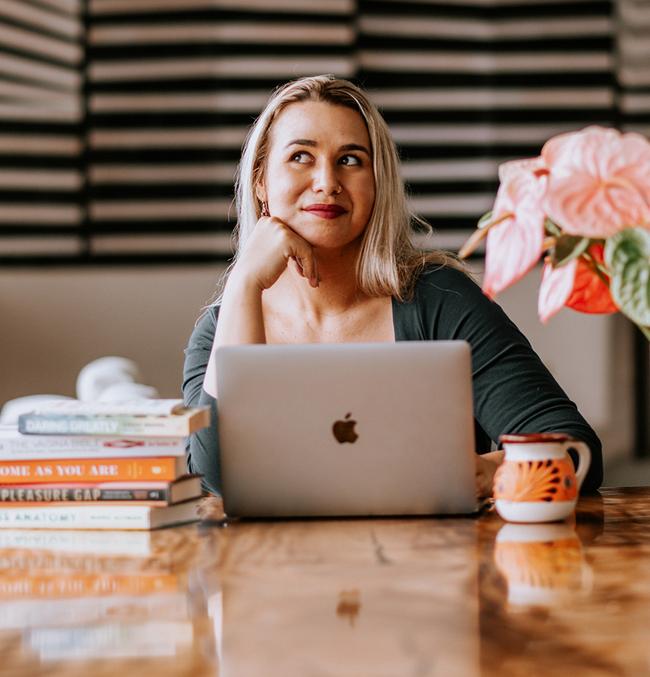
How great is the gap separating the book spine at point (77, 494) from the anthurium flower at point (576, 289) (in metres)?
0.54

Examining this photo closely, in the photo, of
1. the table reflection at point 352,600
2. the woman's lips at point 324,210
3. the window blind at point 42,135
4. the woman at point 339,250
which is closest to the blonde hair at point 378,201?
the woman at point 339,250

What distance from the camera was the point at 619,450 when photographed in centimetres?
363

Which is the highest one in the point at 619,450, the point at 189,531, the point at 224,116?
the point at 224,116

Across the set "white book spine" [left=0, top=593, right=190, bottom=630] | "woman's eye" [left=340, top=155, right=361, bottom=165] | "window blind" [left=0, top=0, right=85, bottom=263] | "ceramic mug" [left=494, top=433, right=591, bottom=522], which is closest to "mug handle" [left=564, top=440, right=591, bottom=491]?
"ceramic mug" [left=494, top=433, right=591, bottom=522]

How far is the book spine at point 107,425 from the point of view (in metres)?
1.25

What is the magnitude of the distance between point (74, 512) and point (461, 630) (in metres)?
0.67

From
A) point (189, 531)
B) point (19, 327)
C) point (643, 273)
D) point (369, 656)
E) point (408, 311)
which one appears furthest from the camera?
point (19, 327)

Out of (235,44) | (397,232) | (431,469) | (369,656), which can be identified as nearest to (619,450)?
(397,232)

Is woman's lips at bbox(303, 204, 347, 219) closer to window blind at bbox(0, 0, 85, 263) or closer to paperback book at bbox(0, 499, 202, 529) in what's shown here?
paperback book at bbox(0, 499, 202, 529)

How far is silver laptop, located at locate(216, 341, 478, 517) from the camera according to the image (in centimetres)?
125

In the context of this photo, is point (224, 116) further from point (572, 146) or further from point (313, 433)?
point (572, 146)

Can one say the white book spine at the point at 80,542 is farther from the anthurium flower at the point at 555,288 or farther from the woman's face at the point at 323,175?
the woman's face at the point at 323,175

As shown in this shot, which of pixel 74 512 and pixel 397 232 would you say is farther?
pixel 397 232

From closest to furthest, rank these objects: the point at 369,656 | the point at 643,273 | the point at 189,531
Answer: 1. the point at 369,656
2. the point at 643,273
3. the point at 189,531
